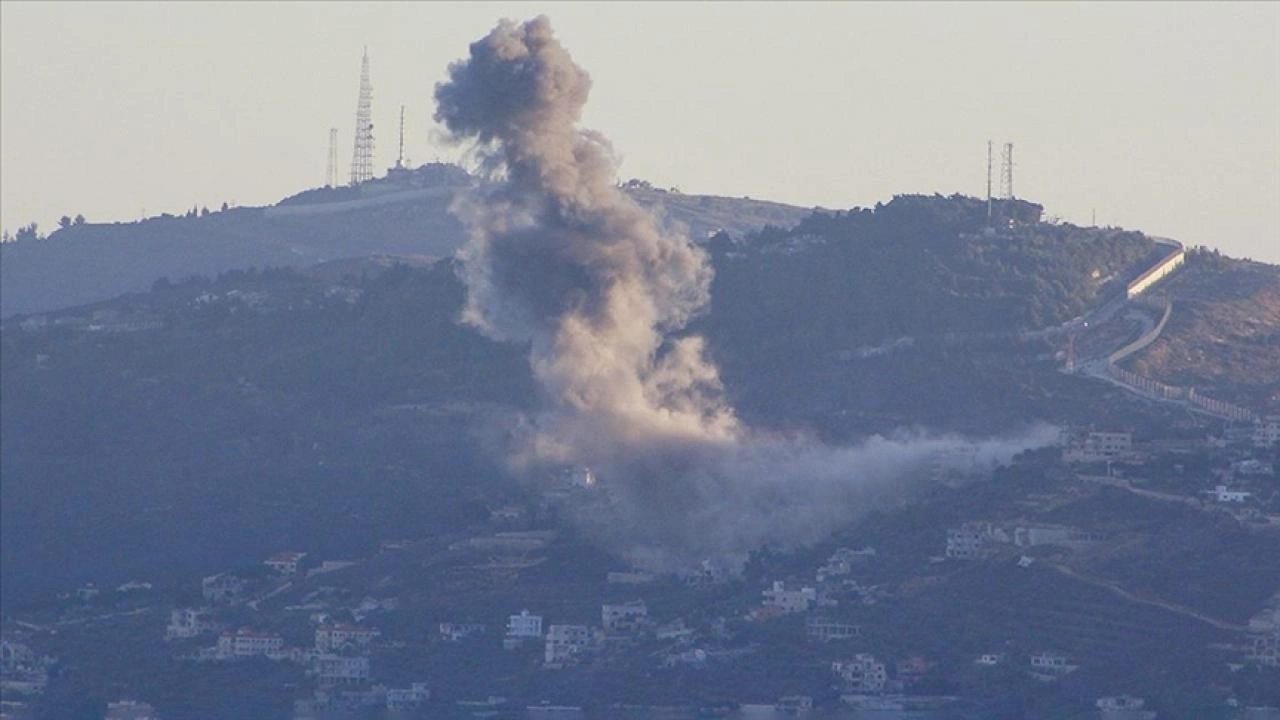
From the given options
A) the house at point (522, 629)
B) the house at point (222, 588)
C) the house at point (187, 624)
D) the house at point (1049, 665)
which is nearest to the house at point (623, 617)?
the house at point (522, 629)

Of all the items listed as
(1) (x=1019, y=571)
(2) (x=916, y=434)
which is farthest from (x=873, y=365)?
(1) (x=1019, y=571)

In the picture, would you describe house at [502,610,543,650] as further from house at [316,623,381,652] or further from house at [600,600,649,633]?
house at [316,623,381,652]

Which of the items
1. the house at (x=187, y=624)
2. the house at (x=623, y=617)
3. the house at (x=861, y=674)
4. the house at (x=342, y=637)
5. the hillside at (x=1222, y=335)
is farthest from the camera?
the hillside at (x=1222, y=335)

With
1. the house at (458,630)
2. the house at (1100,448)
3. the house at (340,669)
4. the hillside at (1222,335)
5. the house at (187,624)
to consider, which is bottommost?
the house at (340,669)

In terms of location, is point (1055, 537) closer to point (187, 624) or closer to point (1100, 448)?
point (1100, 448)

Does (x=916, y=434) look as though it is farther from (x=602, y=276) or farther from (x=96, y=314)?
(x=96, y=314)

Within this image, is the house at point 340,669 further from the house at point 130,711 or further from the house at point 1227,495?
the house at point 1227,495

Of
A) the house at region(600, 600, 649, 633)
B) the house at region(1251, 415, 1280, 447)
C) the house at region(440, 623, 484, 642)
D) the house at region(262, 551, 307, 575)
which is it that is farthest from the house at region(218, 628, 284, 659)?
the house at region(1251, 415, 1280, 447)

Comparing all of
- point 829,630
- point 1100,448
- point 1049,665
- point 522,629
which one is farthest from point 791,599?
point 1100,448
